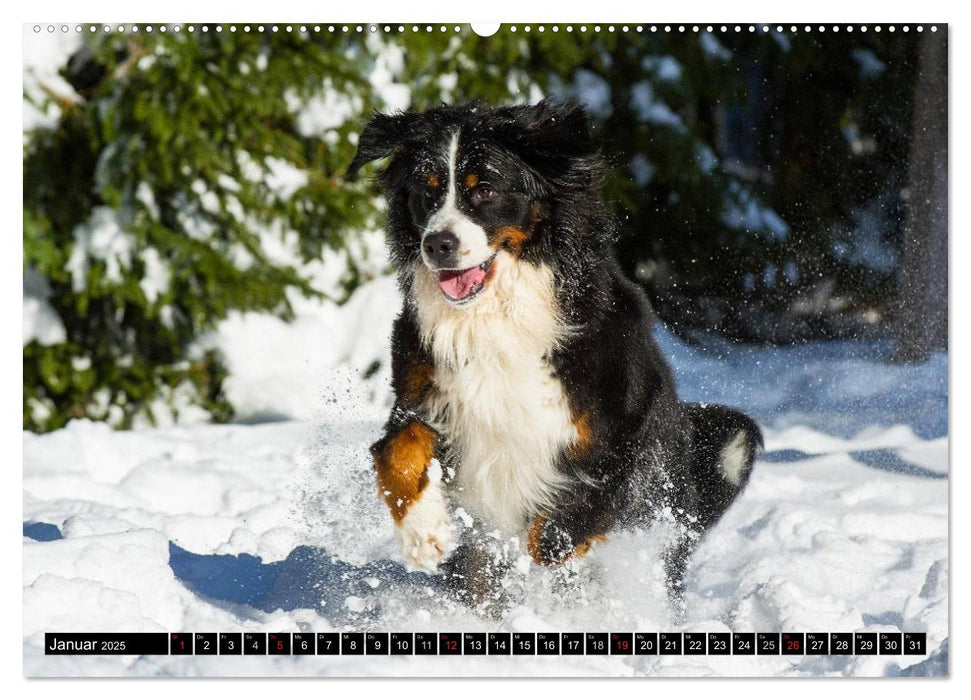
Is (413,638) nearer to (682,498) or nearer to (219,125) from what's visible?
(682,498)

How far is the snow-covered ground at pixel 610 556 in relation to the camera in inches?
117

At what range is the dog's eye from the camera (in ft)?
9.66

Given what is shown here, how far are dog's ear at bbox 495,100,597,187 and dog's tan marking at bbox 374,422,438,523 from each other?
864mm

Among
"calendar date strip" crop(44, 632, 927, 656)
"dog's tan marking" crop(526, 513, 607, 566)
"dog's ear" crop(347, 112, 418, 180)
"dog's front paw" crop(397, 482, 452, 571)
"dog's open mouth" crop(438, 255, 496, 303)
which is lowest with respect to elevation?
A: "calendar date strip" crop(44, 632, 927, 656)

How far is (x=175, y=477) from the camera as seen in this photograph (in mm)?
4355

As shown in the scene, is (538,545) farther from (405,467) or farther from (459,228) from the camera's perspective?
(459,228)

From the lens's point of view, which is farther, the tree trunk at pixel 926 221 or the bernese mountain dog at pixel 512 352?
the tree trunk at pixel 926 221

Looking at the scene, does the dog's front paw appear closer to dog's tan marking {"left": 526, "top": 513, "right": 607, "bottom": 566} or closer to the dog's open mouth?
dog's tan marking {"left": 526, "top": 513, "right": 607, "bottom": 566}

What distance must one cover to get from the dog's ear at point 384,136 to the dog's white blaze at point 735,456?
145 cm

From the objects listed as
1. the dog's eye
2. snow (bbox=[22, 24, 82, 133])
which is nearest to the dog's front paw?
the dog's eye

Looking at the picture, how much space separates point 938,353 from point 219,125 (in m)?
3.19

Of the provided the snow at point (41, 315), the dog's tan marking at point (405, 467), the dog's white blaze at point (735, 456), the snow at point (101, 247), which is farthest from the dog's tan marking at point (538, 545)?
the snow at point (101, 247)

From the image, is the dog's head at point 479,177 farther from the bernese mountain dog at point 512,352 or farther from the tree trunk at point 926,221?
the tree trunk at point 926,221

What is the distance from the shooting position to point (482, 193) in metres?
2.96
